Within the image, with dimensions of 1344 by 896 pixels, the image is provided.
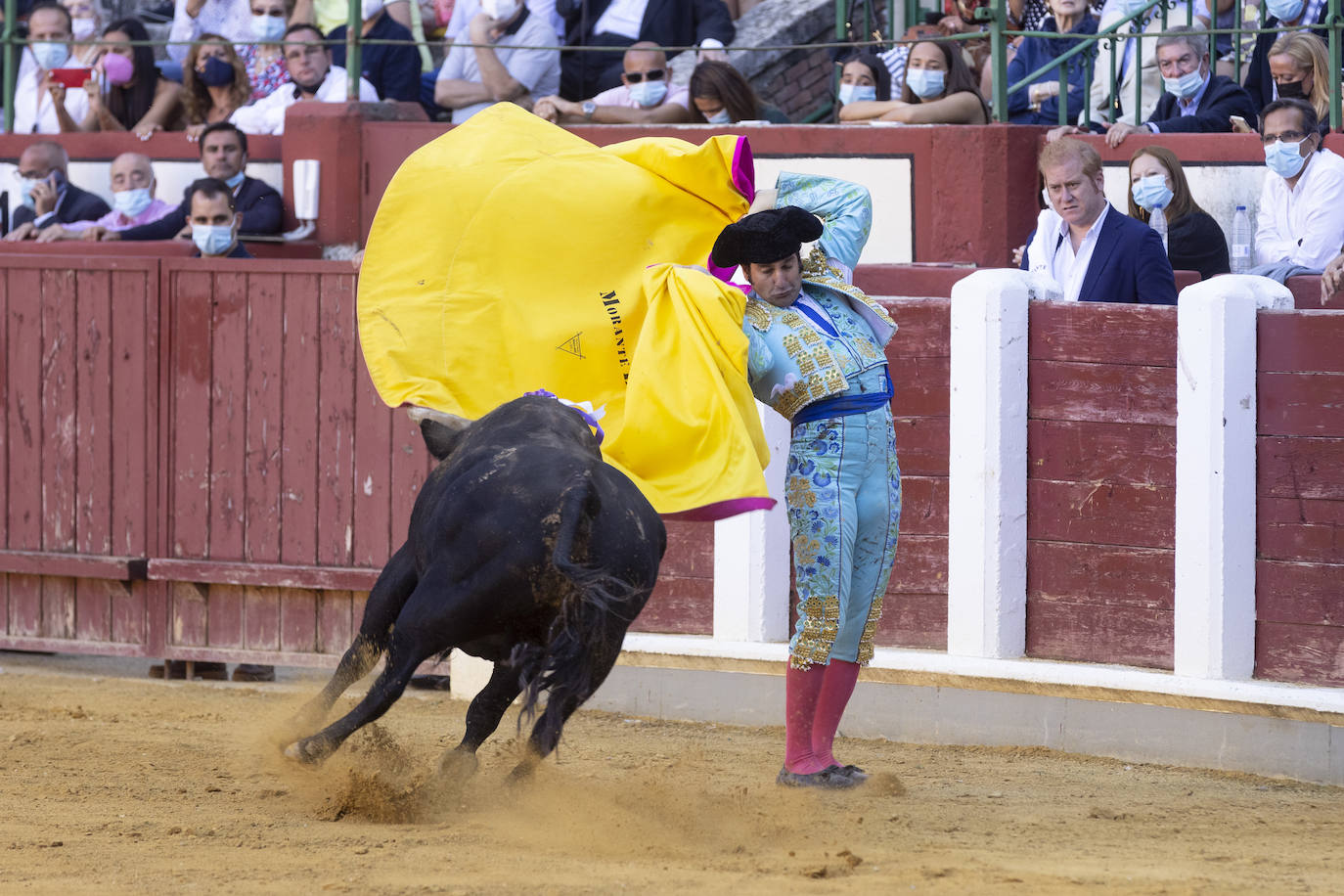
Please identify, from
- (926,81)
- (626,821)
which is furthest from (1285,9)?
(626,821)

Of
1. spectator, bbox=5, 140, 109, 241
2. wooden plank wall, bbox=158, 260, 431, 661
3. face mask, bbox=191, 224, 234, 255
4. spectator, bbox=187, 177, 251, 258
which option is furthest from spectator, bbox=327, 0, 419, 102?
wooden plank wall, bbox=158, 260, 431, 661

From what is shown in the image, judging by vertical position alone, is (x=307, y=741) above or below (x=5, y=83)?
below

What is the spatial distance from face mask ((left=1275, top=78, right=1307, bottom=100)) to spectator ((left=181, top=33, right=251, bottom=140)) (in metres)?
5.00

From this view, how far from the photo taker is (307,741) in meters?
4.36

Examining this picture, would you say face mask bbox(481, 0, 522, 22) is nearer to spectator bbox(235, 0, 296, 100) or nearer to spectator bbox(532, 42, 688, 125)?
spectator bbox(532, 42, 688, 125)

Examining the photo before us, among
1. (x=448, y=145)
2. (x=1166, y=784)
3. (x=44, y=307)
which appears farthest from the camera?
(x=44, y=307)

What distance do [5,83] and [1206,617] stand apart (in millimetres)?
6724

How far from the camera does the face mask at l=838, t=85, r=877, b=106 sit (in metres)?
7.95

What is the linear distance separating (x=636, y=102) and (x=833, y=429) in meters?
3.97

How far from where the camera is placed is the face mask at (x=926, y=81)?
7.54 metres

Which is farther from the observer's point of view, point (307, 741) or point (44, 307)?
point (44, 307)

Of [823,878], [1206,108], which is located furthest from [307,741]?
[1206,108]

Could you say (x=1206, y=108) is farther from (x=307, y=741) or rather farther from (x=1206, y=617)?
(x=307, y=741)

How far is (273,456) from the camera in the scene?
7.12 meters
